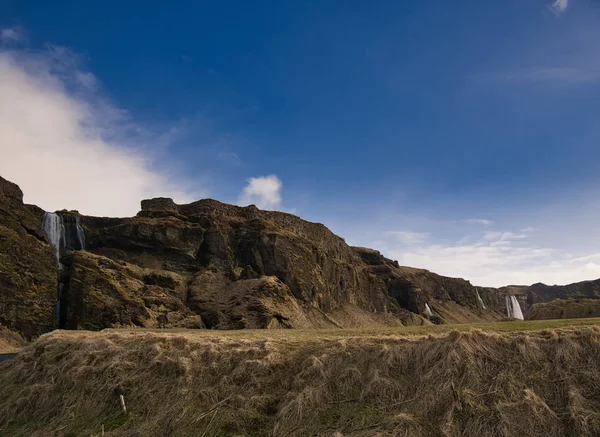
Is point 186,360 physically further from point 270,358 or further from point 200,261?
point 200,261

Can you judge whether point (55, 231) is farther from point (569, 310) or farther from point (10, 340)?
point (569, 310)

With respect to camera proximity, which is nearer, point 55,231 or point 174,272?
point 55,231

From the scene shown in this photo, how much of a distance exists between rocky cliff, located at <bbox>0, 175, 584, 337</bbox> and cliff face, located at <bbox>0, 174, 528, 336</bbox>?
0.18 meters

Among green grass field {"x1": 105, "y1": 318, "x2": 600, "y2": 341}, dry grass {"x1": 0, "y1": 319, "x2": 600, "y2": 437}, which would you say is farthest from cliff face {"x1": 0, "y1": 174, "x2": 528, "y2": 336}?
dry grass {"x1": 0, "y1": 319, "x2": 600, "y2": 437}

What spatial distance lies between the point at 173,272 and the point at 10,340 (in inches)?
1036

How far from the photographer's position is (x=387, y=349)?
17.0 metres

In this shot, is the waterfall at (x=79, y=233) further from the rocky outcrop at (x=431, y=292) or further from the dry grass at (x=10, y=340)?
the rocky outcrop at (x=431, y=292)

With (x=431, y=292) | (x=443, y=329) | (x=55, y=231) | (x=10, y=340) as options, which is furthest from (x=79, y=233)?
(x=431, y=292)

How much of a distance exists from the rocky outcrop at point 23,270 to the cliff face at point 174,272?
14cm

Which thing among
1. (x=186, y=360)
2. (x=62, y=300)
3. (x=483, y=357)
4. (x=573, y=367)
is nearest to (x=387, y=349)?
(x=483, y=357)

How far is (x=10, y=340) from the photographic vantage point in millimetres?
48219

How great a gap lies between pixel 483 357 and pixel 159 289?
57.3 metres

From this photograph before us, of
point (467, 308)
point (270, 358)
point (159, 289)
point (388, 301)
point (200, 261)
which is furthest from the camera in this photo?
point (467, 308)

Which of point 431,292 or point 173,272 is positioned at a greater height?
point 173,272
